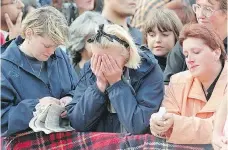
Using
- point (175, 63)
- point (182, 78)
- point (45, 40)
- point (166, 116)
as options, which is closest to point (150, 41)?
point (175, 63)

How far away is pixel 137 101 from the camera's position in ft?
9.78

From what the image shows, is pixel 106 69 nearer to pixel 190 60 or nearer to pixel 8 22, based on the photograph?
pixel 190 60

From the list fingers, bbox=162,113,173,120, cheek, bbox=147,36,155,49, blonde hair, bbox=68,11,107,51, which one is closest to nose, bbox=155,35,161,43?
cheek, bbox=147,36,155,49

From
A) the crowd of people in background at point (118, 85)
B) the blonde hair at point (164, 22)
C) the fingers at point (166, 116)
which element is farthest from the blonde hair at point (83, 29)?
the fingers at point (166, 116)

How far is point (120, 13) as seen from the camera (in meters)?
4.18

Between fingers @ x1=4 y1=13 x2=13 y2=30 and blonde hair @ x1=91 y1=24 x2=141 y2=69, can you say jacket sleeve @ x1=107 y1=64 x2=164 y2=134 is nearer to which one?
blonde hair @ x1=91 y1=24 x2=141 y2=69

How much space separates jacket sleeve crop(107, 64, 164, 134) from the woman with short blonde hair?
391mm

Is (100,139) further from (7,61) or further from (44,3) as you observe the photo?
(44,3)

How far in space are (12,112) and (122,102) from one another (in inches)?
24.2

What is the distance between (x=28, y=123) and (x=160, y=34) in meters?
1.35

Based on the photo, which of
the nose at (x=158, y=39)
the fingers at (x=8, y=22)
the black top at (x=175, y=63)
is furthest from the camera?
the fingers at (x=8, y=22)

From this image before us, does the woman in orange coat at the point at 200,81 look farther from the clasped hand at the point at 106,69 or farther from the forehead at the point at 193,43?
the clasped hand at the point at 106,69

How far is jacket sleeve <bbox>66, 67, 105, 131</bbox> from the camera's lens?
2990 millimetres

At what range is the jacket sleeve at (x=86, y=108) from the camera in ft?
9.81
